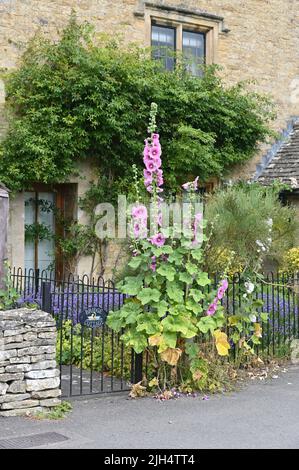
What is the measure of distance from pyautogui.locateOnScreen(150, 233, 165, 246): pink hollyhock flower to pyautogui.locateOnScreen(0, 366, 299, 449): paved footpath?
1.74 meters

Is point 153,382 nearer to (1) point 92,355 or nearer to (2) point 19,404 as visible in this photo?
(1) point 92,355

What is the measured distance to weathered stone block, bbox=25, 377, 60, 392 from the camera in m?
6.81

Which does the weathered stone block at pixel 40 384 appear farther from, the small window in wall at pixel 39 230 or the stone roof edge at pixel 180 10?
the stone roof edge at pixel 180 10

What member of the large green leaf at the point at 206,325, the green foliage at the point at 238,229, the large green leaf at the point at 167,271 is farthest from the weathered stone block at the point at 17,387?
the green foliage at the point at 238,229

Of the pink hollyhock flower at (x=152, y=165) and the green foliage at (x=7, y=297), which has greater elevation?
the pink hollyhock flower at (x=152, y=165)

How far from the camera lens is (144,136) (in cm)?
1424

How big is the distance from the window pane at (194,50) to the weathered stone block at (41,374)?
398 inches

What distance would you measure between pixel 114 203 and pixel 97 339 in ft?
17.1

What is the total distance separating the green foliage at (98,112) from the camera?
1274 centimetres

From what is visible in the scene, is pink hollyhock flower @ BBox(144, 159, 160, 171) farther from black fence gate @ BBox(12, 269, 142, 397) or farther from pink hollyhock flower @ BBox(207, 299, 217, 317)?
pink hollyhock flower @ BBox(207, 299, 217, 317)

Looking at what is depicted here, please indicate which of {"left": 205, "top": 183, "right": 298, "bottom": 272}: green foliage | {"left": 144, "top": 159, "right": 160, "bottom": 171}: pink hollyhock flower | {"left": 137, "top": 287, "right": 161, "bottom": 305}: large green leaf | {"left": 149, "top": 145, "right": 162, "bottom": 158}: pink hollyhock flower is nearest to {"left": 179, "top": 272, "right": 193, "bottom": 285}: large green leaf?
{"left": 137, "top": 287, "right": 161, "bottom": 305}: large green leaf

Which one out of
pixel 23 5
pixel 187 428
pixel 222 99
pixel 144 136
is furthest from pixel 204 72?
pixel 187 428

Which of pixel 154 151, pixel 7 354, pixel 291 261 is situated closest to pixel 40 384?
pixel 7 354
